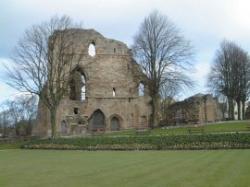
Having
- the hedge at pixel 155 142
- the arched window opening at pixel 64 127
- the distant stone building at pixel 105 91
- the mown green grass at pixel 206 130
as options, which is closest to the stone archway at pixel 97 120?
the distant stone building at pixel 105 91

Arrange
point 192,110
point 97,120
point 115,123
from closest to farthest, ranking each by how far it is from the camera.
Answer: point 192,110, point 97,120, point 115,123

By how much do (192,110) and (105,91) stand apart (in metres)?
12.2

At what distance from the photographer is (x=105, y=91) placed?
59875 millimetres

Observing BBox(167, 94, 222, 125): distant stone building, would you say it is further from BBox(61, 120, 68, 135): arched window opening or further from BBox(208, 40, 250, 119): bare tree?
BBox(61, 120, 68, 135): arched window opening

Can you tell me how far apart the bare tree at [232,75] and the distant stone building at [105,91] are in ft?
34.8

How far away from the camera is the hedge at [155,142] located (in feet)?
95.5

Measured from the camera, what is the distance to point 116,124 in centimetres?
6041

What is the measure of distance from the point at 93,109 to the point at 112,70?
6.30m

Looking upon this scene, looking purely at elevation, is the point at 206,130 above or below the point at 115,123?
below

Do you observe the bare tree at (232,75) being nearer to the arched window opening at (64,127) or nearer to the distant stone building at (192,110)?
the distant stone building at (192,110)

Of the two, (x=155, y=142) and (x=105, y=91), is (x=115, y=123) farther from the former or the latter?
(x=155, y=142)

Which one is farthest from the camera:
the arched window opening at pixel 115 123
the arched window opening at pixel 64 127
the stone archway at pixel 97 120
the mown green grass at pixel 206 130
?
the arched window opening at pixel 115 123

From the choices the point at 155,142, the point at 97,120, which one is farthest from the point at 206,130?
the point at 97,120

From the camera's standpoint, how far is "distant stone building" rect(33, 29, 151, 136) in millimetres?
57594
